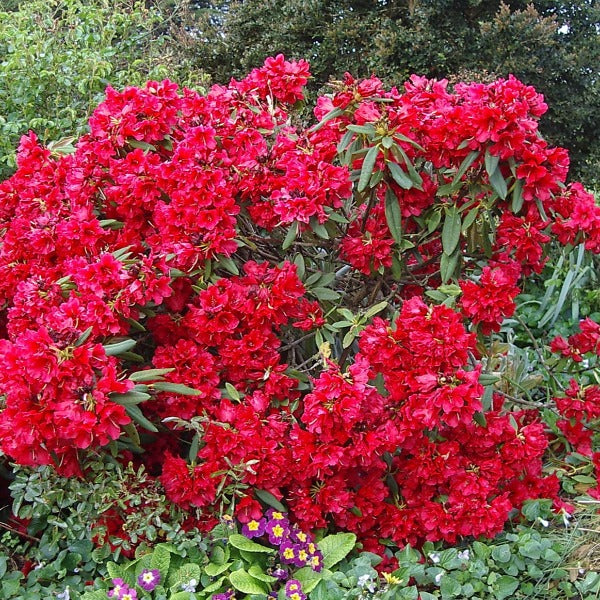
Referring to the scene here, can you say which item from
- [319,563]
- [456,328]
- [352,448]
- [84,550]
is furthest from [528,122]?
[84,550]

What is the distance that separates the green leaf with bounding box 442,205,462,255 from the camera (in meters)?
2.20

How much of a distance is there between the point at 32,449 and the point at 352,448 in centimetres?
85

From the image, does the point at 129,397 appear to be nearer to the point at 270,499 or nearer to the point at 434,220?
the point at 270,499

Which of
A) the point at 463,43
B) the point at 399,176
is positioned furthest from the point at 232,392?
the point at 463,43

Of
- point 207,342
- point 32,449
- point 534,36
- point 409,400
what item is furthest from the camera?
point 534,36

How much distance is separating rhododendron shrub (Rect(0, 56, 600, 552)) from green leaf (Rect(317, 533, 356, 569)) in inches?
2.2

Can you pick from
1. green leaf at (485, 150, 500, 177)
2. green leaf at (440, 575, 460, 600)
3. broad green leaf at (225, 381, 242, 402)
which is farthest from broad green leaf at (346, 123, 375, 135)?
green leaf at (440, 575, 460, 600)

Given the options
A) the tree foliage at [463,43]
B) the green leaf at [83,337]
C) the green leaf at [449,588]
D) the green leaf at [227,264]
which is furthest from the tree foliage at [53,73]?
the green leaf at [449,588]

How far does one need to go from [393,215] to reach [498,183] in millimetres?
311

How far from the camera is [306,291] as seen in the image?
7.54ft

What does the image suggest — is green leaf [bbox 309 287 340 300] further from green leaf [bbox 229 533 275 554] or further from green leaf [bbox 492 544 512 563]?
green leaf [bbox 492 544 512 563]

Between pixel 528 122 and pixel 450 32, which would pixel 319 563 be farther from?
pixel 450 32

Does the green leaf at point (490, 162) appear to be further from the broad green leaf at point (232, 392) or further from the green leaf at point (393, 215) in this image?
the broad green leaf at point (232, 392)

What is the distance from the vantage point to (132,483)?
6.94 ft
